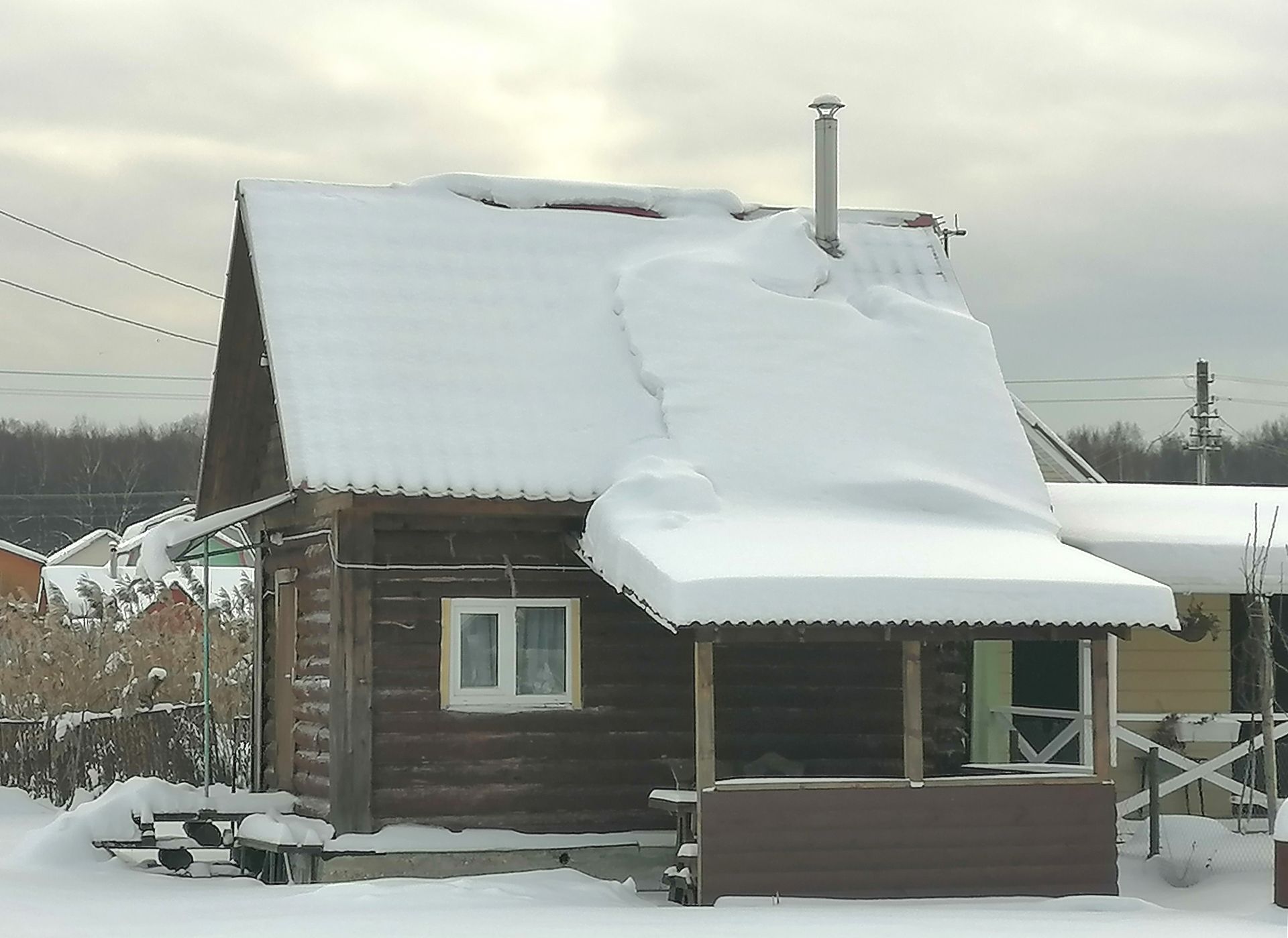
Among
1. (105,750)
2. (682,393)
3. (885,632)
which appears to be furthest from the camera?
(105,750)

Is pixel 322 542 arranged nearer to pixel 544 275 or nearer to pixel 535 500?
pixel 535 500

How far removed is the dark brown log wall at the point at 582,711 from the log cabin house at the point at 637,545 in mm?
23

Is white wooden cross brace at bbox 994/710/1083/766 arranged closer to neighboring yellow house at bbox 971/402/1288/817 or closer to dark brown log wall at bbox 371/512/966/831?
neighboring yellow house at bbox 971/402/1288/817

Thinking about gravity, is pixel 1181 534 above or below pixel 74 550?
above

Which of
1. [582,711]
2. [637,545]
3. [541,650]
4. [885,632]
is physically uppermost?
[637,545]

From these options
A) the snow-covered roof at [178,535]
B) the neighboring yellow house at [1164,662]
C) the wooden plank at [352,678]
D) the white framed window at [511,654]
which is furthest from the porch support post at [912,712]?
the snow-covered roof at [178,535]

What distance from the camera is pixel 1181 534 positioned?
17062 millimetres

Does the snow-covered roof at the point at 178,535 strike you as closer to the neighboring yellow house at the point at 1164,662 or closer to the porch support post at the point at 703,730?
the porch support post at the point at 703,730

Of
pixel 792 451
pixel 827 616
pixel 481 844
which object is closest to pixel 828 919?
pixel 827 616

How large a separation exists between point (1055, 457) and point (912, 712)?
10.9 metres

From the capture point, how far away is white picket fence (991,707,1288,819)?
648 inches

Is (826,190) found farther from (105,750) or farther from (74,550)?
(74,550)

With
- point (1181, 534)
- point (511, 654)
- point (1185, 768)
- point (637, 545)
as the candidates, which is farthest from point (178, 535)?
point (1185, 768)

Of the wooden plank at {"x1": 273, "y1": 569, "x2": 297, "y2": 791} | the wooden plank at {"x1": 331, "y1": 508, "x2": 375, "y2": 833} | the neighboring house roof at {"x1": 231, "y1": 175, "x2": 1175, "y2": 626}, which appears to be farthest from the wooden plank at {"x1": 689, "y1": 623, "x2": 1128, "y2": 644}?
the wooden plank at {"x1": 273, "y1": 569, "x2": 297, "y2": 791}
